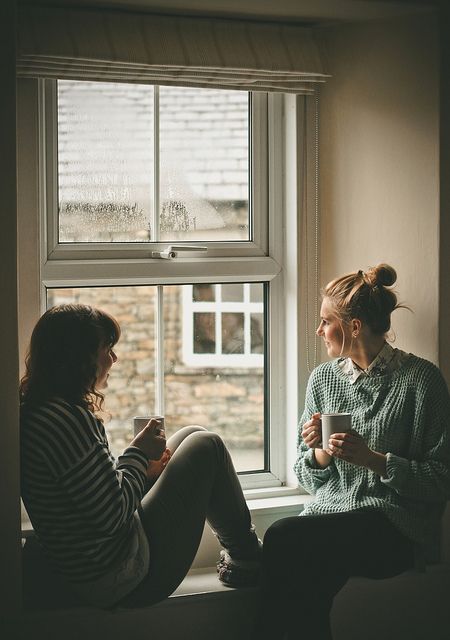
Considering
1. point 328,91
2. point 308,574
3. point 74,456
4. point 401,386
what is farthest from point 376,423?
point 328,91

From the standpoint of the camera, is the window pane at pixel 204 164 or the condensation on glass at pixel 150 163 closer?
the condensation on glass at pixel 150 163

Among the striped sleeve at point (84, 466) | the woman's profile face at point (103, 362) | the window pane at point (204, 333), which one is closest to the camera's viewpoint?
the striped sleeve at point (84, 466)

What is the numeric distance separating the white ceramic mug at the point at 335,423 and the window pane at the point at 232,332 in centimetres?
62

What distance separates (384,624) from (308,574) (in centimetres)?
40

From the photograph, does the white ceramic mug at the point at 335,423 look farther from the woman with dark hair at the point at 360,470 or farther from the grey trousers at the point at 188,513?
the grey trousers at the point at 188,513

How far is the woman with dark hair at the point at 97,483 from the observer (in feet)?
6.74

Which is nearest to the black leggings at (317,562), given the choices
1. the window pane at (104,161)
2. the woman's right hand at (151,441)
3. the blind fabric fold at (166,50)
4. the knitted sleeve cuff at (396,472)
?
the knitted sleeve cuff at (396,472)

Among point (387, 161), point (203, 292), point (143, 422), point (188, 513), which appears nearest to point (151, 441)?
point (143, 422)

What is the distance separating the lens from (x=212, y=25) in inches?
104

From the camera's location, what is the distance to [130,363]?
2758 millimetres

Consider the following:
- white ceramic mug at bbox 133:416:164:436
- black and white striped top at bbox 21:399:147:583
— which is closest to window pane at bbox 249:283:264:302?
white ceramic mug at bbox 133:416:164:436

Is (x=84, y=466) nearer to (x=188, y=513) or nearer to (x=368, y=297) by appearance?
(x=188, y=513)

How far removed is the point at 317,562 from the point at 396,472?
316 millimetres

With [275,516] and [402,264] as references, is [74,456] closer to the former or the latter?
[275,516]
